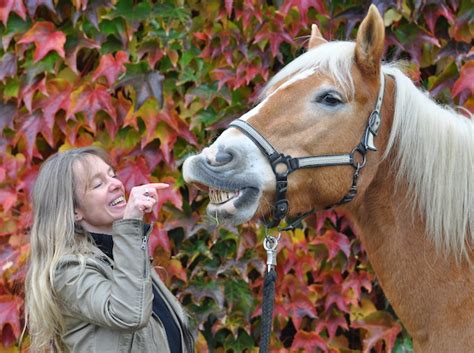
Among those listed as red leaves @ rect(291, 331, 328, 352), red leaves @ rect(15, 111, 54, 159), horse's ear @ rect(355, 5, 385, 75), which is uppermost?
horse's ear @ rect(355, 5, 385, 75)

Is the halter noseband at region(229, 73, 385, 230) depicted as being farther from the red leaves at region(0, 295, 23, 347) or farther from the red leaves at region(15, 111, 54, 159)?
the red leaves at region(0, 295, 23, 347)

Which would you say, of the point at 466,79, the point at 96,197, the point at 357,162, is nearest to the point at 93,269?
the point at 96,197

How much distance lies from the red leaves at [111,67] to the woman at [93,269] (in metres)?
0.79

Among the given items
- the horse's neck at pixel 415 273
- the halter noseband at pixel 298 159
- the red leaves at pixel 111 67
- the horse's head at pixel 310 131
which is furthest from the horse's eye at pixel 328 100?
the red leaves at pixel 111 67

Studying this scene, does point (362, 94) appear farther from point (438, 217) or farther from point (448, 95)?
point (448, 95)

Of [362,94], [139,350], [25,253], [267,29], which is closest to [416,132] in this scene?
[362,94]

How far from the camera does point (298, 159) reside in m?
2.10

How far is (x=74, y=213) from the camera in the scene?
2293 mm

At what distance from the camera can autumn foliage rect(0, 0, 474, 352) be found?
3156 mm

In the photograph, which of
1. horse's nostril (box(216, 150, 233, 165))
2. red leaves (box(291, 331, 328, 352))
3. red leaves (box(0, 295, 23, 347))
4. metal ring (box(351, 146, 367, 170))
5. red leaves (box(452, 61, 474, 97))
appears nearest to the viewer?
horse's nostril (box(216, 150, 233, 165))

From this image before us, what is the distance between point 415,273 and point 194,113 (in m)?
1.47

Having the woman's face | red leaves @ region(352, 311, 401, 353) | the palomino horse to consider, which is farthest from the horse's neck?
red leaves @ region(352, 311, 401, 353)

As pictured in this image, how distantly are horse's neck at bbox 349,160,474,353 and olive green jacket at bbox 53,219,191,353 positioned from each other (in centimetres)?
70

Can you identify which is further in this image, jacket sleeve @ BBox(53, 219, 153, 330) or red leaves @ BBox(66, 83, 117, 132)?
red leaves @ BBox(66, 83, 117, 132)
